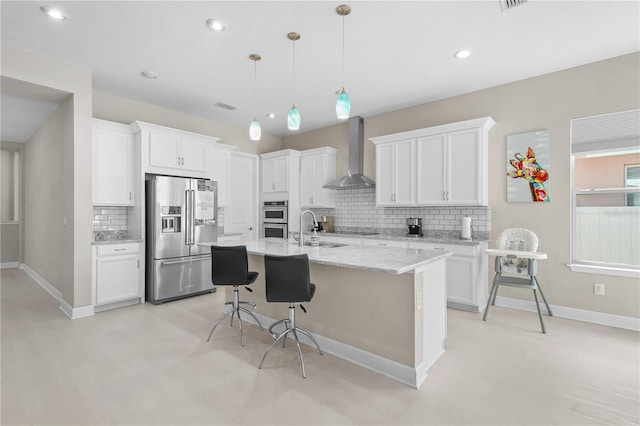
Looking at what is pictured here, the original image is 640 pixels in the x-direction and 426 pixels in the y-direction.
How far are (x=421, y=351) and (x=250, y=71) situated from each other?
3536 millimetres

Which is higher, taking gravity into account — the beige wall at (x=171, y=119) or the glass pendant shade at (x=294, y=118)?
the beige wall at (x=171, y=119)

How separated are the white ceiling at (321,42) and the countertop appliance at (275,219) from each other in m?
2.35

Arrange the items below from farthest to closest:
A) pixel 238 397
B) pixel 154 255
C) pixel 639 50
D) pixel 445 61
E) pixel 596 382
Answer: pixel 154 255 < pixel 445 61 < pixel 639 50 < pixel 596 382 < pixel 238 397

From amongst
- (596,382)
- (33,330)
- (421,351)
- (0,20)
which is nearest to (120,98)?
(0,20)

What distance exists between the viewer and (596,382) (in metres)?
2.29

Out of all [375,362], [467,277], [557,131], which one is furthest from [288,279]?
[557,131]

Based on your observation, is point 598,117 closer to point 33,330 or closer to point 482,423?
point 482,423

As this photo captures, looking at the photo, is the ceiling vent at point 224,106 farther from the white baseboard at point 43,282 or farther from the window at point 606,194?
the window at point 606,194

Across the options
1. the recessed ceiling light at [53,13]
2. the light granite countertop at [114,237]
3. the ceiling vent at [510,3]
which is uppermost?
the ceiling vent at [510,3]

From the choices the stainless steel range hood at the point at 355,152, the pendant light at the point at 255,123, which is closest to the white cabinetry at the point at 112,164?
the pendant light at the point at 255,123

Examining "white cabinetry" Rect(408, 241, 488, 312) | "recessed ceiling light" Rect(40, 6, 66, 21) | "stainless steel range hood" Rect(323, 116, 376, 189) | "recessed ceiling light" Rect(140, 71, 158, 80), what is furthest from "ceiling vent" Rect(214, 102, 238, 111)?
"white cabinetry" Rect(408, 241, 488, 312)

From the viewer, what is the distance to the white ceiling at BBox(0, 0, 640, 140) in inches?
104

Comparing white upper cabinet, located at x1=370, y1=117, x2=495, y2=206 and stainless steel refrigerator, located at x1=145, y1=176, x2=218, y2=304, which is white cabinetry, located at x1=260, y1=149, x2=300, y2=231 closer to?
stainless steel refrigerator, located at x1=145, y1=176, x2=218, y2=304

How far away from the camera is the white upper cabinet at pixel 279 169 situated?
20.0 feet
